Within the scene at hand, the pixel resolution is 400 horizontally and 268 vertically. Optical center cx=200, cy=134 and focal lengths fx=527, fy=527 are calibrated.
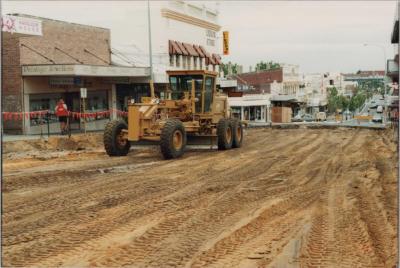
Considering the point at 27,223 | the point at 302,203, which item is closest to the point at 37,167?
the point at 27,223

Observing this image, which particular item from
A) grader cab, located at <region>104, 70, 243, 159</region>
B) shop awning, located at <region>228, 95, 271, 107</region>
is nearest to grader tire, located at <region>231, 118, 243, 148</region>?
grader cab, located at <region>104, 70, 243, 159</region>

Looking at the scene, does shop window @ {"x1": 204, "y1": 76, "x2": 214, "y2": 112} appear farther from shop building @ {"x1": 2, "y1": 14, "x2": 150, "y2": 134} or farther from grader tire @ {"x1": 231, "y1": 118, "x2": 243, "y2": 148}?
shop building @ {"x1": 2, "y1": 14, "x2": 150, "y2": 134}

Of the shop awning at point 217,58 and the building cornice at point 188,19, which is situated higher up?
the building cornice at point 188,19

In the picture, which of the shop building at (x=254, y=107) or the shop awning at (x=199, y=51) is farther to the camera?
the shop building at (x=254, y=107)

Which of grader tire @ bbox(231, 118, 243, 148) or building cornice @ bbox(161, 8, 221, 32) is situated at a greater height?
building cornice @ bbox(161, 8, 221, 32)

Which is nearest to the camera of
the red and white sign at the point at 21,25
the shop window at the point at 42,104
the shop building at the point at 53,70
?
the red and white sign at the point at 21,25

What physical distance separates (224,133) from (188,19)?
23804mm

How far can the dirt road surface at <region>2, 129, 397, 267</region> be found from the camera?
6488 mm

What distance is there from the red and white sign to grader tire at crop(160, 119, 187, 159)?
8.36m

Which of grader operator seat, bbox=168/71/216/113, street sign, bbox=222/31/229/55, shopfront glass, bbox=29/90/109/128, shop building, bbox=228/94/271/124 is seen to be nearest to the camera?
grader operator seat, bbox=168/71/216/113

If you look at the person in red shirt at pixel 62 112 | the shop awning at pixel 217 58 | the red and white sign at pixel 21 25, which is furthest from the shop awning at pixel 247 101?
the red and white sign at pixel 21 25

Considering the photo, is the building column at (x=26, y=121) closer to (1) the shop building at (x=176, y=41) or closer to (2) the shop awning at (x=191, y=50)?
(1) the shop building at (x=176, y=41)

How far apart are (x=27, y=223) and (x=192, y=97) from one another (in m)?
10.2

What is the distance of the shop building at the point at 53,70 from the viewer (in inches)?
944
